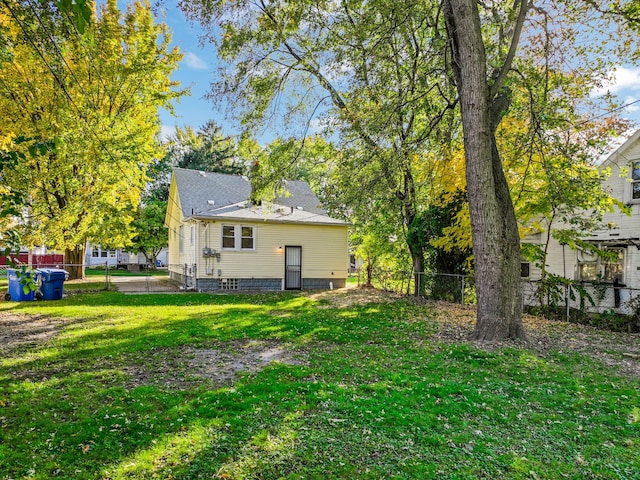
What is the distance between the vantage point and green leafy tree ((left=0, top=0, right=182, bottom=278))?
11.6m

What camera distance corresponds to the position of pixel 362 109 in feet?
33.6

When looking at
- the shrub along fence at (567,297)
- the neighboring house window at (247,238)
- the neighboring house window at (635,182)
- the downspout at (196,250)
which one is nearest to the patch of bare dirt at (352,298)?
the shrub along fence at (567,297)

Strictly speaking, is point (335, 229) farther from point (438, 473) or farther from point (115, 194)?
point (438, 473)

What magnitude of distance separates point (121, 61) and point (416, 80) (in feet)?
36.8

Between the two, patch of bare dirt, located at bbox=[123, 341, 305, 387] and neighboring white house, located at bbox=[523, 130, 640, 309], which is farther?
neighboring white house, located at bbox=[523, 130, 640, 309]

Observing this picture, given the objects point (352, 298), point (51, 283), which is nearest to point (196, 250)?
point (51, 283)

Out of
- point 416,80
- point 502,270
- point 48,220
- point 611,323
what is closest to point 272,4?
point 416,80

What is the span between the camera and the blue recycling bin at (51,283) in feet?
40.0

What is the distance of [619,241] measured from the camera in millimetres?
12164

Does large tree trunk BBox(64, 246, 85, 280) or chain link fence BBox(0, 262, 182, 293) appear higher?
large tree trunk BBox(64, 246, 85, 280)

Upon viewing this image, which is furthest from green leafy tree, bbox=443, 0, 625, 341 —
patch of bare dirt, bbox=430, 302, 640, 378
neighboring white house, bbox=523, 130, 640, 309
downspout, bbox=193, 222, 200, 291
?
downspout, bbox=193, 222, 200, 291

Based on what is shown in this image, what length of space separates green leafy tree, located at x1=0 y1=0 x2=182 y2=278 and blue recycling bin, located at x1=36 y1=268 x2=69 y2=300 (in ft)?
5.27

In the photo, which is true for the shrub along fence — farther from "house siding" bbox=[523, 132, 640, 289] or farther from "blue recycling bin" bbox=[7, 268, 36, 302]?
"blue recycling bin" bbox=[7, 268, 36, 302]

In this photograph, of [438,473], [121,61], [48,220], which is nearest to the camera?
[438,473]
